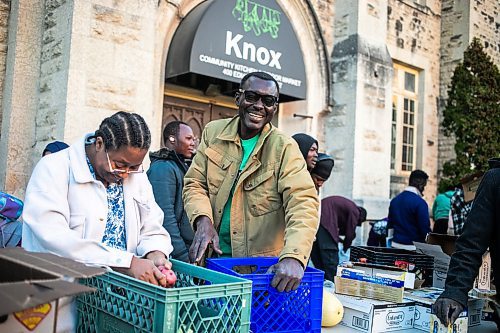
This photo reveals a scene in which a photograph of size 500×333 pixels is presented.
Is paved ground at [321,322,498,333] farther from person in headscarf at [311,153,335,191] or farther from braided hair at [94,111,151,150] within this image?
person in headscarf at [311,153,335,191]

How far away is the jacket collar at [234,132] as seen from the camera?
8.81 ft

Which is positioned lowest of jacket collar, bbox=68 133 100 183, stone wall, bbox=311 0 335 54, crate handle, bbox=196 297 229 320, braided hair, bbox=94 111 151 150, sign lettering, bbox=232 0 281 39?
crate handle, bbox=196 297 229 320

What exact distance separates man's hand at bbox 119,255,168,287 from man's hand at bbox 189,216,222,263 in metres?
0.34

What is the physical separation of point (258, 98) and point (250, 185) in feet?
1.50

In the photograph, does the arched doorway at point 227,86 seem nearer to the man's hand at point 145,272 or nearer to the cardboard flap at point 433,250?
the cardboard flap at point 433,250

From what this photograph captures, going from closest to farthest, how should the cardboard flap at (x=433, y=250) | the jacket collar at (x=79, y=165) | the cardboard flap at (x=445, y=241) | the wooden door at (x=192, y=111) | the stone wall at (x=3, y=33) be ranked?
the jacket collar at (x=79, y=165) < the cardboard flap at (x=433, y=250) < the cardboard flap at (x=445, y=241) < the stone wall at (x=3, y=33) < the wooden door at (x=192, y=111)

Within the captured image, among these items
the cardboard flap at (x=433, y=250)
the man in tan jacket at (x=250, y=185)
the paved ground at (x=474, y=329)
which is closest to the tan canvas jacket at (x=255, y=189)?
the man in tan jacket at (x=250, y=185)

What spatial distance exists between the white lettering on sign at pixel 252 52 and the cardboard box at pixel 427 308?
5.29 meters

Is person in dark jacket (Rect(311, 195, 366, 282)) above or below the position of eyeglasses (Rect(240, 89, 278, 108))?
below

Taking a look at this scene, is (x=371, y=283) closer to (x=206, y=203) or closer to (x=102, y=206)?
(x=206, y=203)

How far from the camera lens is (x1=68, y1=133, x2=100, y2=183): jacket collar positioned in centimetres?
211

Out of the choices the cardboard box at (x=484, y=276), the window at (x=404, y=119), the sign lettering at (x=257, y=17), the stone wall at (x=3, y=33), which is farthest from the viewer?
the window at (x=404, y=119)

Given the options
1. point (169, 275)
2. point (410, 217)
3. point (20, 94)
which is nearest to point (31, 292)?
point (169, 275)

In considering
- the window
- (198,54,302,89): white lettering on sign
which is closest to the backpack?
(198,54,302,89): white lettering on sign
